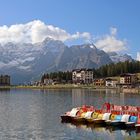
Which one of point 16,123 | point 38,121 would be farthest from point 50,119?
point 16,123

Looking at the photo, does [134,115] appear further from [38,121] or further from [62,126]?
[38,121]

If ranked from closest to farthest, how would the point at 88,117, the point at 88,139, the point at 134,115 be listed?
the point at 88,139 → the point at 134,115 → the point at 88,117

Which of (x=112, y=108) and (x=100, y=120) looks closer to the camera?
(x=100, y=120)

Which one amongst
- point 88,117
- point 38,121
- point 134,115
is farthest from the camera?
point 38,121

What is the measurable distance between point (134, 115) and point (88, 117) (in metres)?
12.3

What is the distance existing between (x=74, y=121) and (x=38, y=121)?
32.4 ft

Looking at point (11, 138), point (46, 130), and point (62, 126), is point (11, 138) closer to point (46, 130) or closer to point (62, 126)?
point (46, 130)

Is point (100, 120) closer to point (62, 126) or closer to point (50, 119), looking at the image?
point (62, 126)

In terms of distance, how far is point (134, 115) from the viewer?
88.7 m

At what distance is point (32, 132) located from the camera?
8312 centimetres

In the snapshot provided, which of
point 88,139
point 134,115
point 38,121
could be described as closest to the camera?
point 88,139

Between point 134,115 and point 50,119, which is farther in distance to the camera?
point 50,119

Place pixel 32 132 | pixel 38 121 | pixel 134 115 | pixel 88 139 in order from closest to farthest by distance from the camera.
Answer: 1. pixel 88 139
2. pixel 32 132
3. pixel 134 115
4. pixel 38 121

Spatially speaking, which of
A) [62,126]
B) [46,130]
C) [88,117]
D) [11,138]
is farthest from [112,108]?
[11,138]
